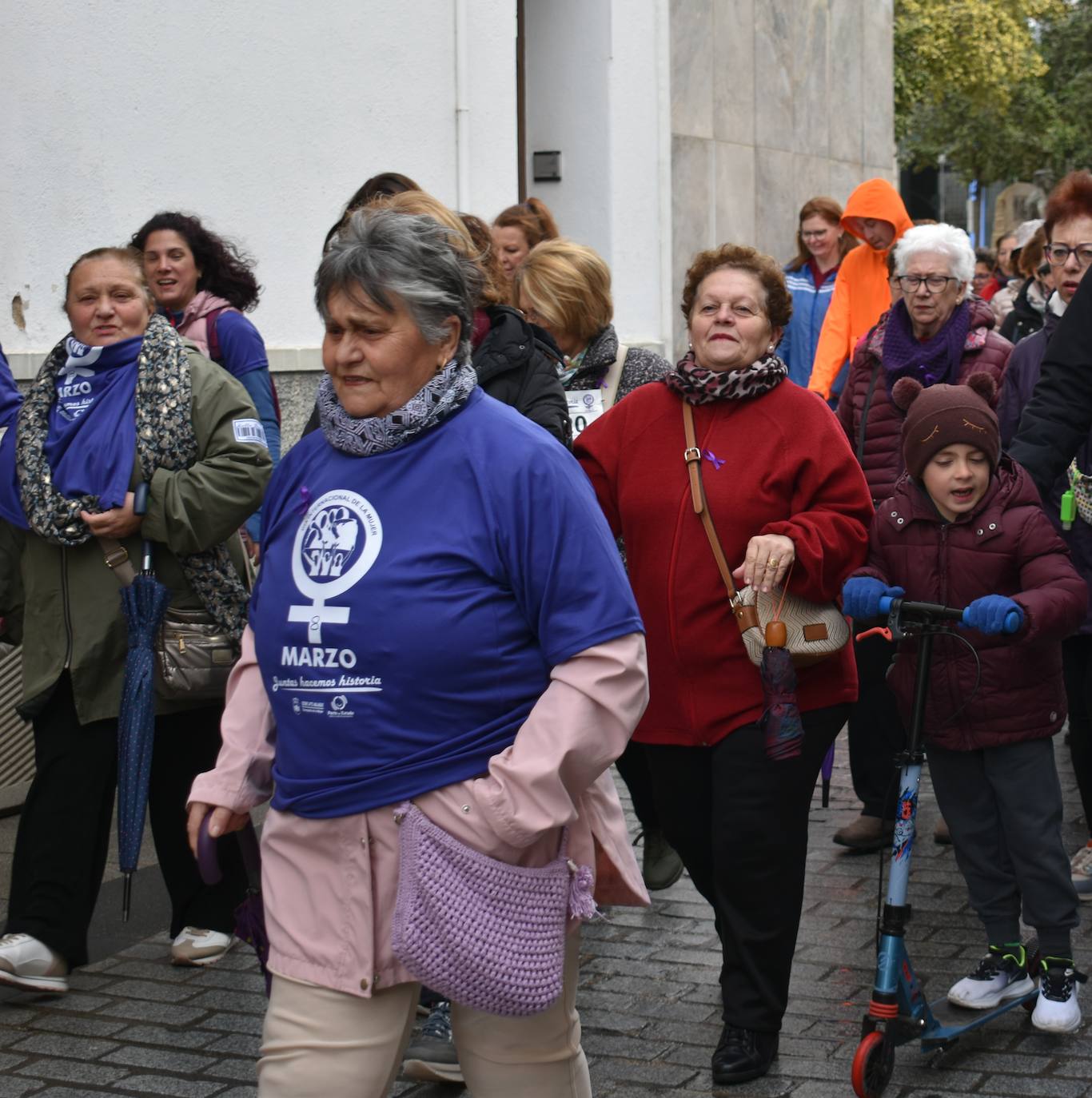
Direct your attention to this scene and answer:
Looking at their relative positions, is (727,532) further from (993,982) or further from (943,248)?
(943,248)

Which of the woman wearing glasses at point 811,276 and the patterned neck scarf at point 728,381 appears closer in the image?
the patterned neck scarf at point 728,381

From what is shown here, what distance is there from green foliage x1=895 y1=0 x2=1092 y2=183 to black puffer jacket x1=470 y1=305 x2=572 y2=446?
33230 millimetres

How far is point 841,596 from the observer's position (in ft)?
15.1

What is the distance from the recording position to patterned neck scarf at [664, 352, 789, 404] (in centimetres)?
468

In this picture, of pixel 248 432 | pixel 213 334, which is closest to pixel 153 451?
pixel 248 432

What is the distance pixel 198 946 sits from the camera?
5.58 metres

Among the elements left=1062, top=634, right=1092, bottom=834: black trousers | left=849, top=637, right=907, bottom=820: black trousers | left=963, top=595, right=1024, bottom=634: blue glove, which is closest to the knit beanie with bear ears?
left=963, top=595, right=1024, bottom=634: blue glove

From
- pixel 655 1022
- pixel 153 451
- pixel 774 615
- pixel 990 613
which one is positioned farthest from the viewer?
pixel 153 451

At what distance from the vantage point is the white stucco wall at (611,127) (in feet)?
40.7

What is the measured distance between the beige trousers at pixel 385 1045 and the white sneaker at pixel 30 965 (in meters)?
2.23

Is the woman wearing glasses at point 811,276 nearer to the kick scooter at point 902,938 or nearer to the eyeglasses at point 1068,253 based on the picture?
the eyeglasses at point 1068,253

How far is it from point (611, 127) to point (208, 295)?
20.0ft

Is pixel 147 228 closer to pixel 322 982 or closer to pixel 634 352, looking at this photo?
pixel 634 352

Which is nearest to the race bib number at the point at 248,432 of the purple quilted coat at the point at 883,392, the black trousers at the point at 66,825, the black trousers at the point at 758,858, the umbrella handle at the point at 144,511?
the umbrella handle at the point at 144,511
